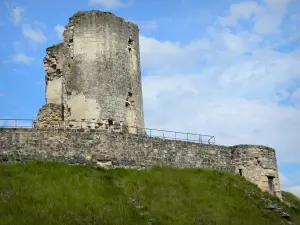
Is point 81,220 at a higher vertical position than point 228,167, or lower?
lower

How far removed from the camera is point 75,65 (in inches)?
1403

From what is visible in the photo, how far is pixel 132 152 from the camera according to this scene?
3203 cm

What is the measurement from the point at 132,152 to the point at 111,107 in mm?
4137

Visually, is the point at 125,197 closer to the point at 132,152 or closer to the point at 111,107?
the point at 132,152

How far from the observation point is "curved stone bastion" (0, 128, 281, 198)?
2980cm

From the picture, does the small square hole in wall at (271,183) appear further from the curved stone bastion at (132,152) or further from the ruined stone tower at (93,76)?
the ruined stone tower at (93,76)

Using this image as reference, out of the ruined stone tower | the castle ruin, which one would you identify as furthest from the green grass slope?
the ruined stone tower

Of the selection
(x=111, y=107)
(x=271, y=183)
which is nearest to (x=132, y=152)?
(x=111, y=107)

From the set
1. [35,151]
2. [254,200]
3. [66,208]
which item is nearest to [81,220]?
[66,208]

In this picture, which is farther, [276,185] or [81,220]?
[276,185]

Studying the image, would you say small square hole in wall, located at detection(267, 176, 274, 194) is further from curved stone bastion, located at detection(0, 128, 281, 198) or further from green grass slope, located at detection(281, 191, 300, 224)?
green grass slope, located at detection(281, 191, 300, 224)

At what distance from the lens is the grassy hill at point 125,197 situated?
967 inches

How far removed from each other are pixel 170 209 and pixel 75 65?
12880 mm

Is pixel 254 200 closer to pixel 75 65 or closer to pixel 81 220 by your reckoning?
pixel 81 220
